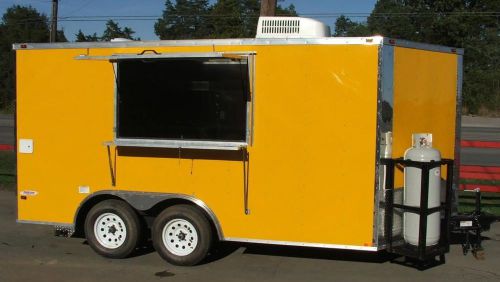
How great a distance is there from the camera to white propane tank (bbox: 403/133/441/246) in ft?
20.2

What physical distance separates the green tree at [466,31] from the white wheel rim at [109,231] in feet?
135

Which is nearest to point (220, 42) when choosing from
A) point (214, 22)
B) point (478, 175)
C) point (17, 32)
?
point (478, 175)

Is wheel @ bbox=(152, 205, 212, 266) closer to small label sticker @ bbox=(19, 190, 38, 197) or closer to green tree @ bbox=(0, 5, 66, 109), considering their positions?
small label sticker @ bbox=(19, 190, 38, 197)

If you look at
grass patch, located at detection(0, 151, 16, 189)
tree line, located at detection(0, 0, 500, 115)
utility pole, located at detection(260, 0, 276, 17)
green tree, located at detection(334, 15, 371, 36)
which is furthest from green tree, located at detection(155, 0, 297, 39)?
utility pole, located at detection(260, 0, 276, 17)

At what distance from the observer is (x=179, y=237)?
21.8ft

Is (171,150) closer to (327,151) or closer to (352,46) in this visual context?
(327,151)

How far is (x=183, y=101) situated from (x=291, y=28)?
141 cm

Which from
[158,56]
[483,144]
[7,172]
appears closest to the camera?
[158,56]

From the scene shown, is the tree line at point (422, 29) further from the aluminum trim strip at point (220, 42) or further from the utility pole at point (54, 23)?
the aluminum trim strip at point (220, 42)

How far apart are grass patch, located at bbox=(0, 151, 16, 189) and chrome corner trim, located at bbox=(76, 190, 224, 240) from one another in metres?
5.01

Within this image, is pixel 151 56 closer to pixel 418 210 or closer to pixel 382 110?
pixel 382 110

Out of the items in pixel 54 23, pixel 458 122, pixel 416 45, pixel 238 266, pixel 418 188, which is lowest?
pixel 238 266

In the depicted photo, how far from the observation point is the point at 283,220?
632 cm

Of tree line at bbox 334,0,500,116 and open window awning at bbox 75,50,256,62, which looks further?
tree line at bbox 334,0,500,116
